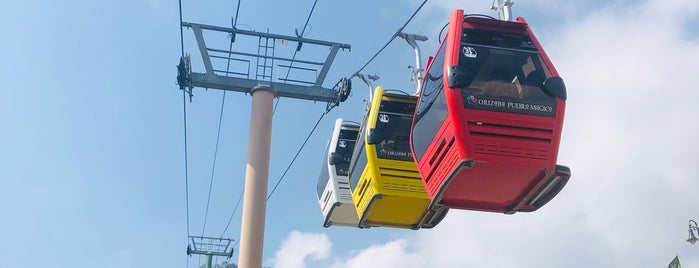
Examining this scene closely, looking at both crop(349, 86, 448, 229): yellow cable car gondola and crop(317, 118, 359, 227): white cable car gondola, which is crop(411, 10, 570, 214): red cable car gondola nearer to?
crop(349, 86, 448, 229): yellow cable car gondola

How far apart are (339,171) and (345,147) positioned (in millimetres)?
366

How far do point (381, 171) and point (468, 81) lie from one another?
8.20 feet

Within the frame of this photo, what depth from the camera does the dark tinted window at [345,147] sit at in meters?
11.0

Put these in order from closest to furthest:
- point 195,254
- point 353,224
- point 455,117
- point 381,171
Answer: point 455,117 → point 381,171 → point 353,224 → point 195,254

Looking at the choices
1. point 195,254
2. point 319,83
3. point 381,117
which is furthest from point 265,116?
point 195,254

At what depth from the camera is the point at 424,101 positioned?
714cm

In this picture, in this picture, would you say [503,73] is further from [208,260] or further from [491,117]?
[208,260]

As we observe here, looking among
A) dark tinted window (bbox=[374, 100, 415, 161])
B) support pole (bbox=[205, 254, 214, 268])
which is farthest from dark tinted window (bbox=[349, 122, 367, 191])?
support pole (bbox=[205, 254, 214, 268])

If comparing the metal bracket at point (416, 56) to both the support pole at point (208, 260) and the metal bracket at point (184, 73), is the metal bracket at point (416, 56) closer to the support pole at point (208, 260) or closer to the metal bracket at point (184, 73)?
the metal bracket at point (184, 73)

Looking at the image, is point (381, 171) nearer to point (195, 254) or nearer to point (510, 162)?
point (510, 162)

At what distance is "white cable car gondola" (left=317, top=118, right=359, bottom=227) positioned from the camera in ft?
35.8

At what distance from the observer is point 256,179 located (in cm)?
1212

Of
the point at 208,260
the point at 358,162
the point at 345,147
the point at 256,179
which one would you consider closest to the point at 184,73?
the point at 256,179

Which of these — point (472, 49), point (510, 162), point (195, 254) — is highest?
point (195, 254)
